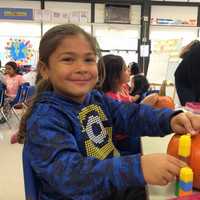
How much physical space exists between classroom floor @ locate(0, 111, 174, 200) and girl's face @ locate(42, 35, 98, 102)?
0.40m

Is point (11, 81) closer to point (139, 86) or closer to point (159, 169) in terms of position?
point (139, 86)

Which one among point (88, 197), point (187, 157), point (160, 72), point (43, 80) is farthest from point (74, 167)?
point (160, 72)

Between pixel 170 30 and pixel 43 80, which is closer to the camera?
pixel 43 80

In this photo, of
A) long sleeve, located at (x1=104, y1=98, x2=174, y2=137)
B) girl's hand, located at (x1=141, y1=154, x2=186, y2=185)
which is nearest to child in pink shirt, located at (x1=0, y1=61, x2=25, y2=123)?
long sleeve, located at (x1=104, y1=98, x2=174, y2=137)

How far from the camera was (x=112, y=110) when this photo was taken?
129 cm

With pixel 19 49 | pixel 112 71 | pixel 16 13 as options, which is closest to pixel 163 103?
pixel 112 71

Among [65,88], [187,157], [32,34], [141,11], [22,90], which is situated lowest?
[22,90]

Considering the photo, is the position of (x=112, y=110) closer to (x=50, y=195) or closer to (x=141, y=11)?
(x=50, y=195)

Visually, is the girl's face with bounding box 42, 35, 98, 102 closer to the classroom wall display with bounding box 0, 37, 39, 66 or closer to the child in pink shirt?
the child in pink shirt

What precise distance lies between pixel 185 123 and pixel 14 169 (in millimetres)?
2642

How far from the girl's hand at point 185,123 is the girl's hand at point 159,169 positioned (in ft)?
1.08

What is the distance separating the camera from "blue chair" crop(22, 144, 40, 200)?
0.99 metres

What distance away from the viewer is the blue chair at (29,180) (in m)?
0.99

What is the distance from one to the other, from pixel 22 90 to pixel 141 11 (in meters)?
4.46
